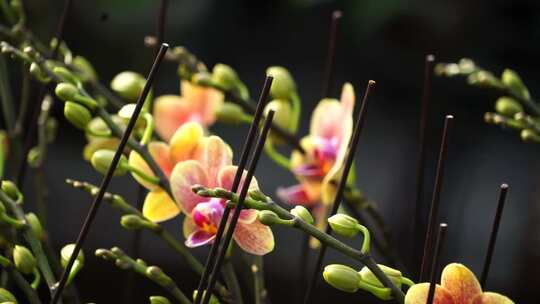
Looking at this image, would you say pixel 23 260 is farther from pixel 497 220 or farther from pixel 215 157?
pixel 497 220

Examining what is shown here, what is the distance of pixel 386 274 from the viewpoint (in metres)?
0.39

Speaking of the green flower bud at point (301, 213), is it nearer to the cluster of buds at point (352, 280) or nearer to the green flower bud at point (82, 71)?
the cluster of buds at point (352, 280)

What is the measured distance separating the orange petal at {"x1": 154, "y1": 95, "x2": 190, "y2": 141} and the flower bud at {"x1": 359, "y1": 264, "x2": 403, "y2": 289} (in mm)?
275

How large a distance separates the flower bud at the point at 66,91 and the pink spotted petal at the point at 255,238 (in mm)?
102

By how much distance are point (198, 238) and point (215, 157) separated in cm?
4

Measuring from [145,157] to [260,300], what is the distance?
0.31 feet

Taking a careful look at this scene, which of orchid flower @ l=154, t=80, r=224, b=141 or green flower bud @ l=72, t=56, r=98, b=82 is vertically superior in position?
green flower bud @ l=72, t=56, r=98, b=82

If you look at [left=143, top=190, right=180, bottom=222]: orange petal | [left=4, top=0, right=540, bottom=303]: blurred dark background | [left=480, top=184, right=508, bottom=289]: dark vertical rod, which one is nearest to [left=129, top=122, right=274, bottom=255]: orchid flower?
[left=143, top=190, right=180, bottom=222]: orange petal

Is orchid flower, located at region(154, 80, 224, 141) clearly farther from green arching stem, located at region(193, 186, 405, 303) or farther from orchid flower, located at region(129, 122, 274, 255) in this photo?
green arching stem, located at region(193, 186, 405, 303)

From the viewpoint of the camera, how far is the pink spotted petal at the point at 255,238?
42 cm

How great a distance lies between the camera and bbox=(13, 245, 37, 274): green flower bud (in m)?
0.43

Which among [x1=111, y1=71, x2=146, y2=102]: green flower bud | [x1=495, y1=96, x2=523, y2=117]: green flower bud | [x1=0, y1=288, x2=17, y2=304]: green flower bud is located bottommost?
[x1=0, y1=288, x2=17, y2=304]: green flower bud

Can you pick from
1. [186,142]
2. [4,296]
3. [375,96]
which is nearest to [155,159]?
[186,142]

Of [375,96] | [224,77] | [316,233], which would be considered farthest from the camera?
[375,96]
